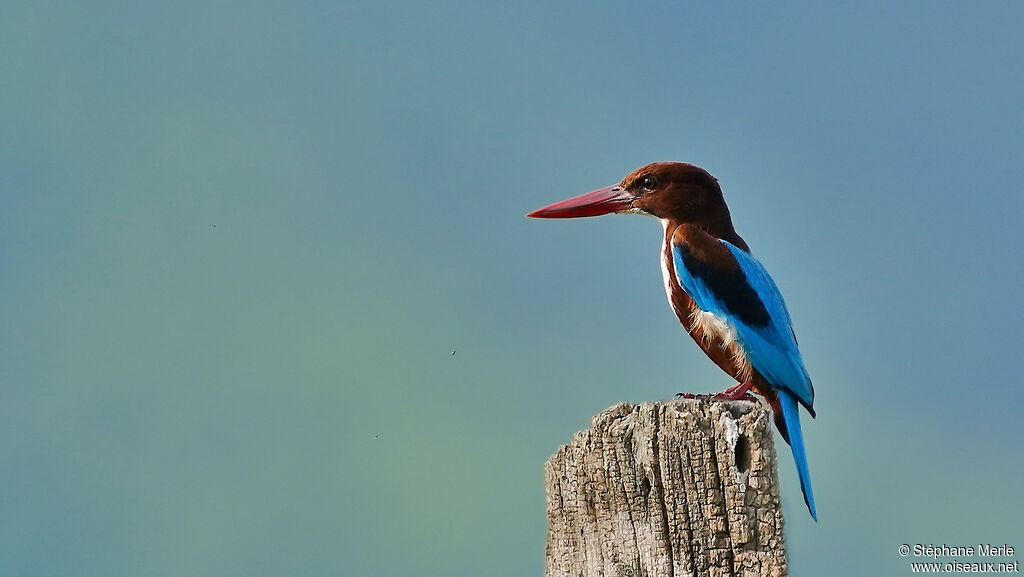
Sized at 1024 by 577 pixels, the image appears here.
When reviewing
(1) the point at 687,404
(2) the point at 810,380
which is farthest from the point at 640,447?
(2) the point at 810,380

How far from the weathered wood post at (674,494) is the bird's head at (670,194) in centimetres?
236

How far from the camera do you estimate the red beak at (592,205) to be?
19.0 ft

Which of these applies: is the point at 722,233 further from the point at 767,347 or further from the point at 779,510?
the point at 779,510

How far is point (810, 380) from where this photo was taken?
505 centimetres

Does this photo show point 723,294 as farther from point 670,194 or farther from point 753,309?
point 670,194

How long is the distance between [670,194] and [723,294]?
65 cm

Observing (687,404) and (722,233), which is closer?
(687,404)

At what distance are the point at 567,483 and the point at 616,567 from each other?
31 centimetres

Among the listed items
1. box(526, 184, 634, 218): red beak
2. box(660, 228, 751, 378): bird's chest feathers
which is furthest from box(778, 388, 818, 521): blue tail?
box(526, 184, 634, 218): red beak

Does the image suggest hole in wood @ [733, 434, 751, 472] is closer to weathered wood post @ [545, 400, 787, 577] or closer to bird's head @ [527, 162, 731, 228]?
weathered wood post @ [545, 400, 787, 577]

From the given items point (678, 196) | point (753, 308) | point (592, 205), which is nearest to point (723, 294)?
point (753, 308)

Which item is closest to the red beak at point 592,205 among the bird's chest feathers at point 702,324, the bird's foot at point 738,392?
the bird's chest feathers at point 702,324

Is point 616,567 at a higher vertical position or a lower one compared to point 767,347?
lower

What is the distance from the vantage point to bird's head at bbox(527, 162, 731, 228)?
5473mm
